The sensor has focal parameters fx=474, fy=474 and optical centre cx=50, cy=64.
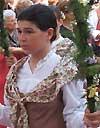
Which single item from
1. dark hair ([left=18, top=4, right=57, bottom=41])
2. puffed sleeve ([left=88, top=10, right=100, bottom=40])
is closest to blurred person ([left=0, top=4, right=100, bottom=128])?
dark hair ([left=18, top=4, right=57, bottom=41])

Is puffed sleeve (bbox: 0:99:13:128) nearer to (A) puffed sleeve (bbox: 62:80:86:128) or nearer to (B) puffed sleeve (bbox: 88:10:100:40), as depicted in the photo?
(A) puffed sleeve (bbox: 62:80:86:128)

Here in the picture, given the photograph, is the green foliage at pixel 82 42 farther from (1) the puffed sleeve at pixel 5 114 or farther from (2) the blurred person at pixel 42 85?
(1) the puffed sleeve at pixel 5 114

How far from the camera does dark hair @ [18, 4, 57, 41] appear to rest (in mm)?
2805

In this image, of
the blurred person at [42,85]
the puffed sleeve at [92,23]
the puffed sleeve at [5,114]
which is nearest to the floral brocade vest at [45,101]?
the blurred person at [42,85]

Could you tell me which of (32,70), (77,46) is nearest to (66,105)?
(32,70)

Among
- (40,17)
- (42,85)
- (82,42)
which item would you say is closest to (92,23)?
(40,17)

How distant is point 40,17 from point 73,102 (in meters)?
0.54

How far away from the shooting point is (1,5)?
325 cm

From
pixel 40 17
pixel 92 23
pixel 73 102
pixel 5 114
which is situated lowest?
pixel 5 114

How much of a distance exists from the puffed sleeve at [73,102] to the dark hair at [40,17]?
383mm

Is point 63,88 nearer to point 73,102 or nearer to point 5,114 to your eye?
point 73,102

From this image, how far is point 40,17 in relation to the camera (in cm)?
281

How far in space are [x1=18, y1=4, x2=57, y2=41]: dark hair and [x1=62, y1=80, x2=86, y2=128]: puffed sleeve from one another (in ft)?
1.26

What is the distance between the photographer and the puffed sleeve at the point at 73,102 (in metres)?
2.71
